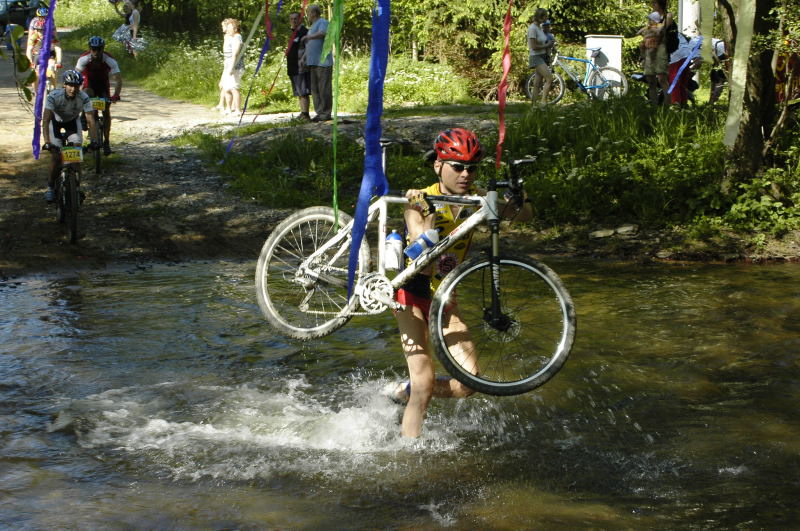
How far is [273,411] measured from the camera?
668 cm

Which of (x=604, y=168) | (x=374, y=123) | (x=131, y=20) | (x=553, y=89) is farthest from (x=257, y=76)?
(x=374, y=123)

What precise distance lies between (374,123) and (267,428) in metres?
2.44

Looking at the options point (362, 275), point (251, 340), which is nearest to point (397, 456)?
point (362, 275)

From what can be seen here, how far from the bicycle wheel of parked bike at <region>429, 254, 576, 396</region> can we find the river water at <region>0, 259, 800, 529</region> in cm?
66

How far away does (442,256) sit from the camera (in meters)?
5.50

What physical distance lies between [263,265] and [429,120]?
9874 mm

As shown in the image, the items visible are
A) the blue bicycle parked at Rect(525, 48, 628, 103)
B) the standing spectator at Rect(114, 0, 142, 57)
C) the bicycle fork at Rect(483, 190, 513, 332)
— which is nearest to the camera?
the bicycle fork at Rect(483, 190, 513, 332)

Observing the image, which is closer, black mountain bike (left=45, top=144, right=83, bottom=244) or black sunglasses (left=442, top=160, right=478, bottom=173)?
black sunglasses (left=442, top=160, right=478, bottom=173)

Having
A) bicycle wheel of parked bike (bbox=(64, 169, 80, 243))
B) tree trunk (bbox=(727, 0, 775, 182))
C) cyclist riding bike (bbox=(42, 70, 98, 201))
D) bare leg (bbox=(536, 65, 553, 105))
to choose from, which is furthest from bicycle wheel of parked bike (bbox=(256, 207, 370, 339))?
bare leg (bbox=(536, 65, 553, 105))

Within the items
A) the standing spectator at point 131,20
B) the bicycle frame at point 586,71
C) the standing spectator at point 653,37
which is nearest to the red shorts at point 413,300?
the standing spectator at point 653,37

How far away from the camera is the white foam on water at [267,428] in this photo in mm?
5777

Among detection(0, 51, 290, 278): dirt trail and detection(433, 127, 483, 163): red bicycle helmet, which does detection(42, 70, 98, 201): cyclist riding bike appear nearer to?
detection(0, 51, 290, 278): dirt trail

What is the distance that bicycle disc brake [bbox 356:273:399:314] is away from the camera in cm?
554

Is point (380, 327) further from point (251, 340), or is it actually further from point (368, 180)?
point (368, 180)
